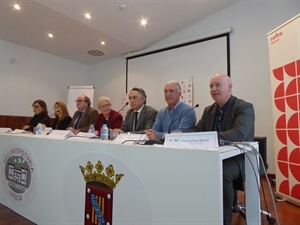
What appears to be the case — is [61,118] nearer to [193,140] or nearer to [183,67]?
[183,67]

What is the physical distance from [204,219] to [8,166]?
1654 millimetres

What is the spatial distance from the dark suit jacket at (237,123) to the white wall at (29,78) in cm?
414

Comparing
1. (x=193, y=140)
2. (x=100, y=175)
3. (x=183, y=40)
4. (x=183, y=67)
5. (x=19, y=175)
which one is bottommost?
(x=19, y=175)

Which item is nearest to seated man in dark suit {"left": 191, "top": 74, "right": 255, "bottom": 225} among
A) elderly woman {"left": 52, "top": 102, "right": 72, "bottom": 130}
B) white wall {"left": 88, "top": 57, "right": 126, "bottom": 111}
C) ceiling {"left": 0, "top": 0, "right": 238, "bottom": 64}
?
elderly woman {"left": 52, "top": 102, "right": 72, "bottom": 130}

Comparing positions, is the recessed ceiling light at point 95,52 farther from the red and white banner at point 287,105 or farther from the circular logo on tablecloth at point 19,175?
the red and white banner at point 287,105

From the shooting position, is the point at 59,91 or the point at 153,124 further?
the point at 59,91

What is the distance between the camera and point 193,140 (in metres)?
0.91

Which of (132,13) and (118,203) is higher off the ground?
(132,13)

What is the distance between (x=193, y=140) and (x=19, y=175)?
55.4 inches

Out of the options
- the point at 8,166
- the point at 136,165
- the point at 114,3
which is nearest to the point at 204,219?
the point at 136,165

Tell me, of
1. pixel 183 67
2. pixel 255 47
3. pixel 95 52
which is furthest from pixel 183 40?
pixel 95 52

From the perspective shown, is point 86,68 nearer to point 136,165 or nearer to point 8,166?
point 8,166

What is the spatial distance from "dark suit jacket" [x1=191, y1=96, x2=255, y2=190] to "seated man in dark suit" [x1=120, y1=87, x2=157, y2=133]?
72cm

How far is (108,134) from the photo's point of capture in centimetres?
133
